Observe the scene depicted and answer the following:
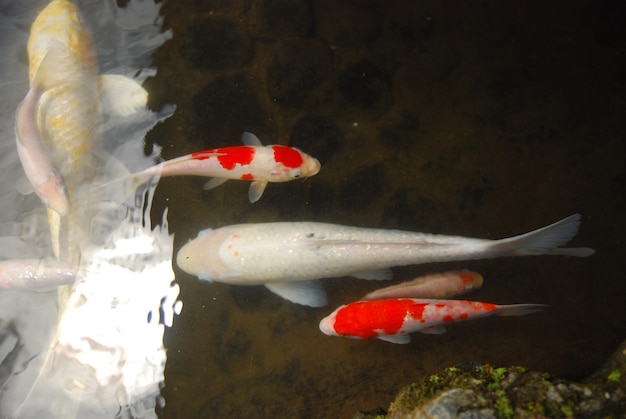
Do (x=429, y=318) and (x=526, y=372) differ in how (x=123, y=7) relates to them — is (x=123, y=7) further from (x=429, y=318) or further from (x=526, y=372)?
(x=526, y=372)

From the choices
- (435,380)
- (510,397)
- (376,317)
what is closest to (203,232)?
(376,317)

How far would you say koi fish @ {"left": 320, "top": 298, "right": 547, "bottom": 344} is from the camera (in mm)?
3521

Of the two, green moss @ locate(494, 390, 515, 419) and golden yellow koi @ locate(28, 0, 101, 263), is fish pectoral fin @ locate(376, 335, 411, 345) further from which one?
golden yellow koi @ locate(28, 0, 101, 263)

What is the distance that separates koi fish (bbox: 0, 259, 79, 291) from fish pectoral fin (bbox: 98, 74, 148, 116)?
4.75 feet

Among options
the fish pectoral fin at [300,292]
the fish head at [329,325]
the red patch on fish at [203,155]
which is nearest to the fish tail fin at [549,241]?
the fish head at [329,325]

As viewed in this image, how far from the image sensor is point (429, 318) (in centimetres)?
355

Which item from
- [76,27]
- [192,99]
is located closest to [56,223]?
[192,99]

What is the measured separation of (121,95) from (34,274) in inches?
67.2

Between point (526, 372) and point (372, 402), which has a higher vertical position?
point (526, 372)

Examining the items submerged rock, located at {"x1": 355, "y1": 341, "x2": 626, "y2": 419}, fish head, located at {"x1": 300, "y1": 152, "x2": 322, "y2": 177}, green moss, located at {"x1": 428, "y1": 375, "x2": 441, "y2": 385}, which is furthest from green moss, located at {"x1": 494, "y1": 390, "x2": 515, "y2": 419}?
fish head, located at {"x1": 300, "y1": 152, "x2": 322, "y2": 177}

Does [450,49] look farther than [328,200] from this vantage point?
Yes

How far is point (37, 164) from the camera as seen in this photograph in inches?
152

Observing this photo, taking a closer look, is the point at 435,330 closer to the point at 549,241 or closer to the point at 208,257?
the point at 549,241

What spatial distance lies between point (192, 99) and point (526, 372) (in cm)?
341
